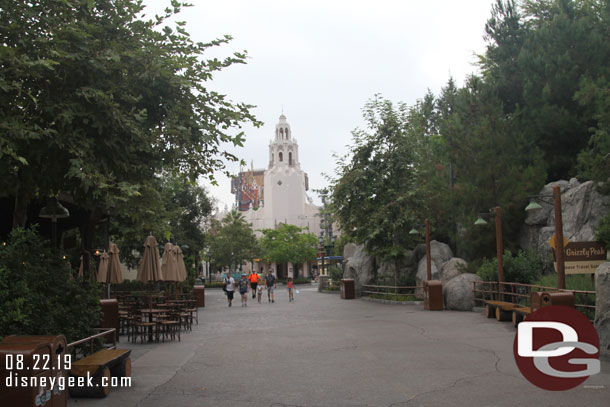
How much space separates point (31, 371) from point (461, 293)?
17.1 metres

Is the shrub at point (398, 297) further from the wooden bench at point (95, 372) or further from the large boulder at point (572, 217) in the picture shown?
the wooden bench at point (95, 372)

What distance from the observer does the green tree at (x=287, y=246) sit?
80.4m

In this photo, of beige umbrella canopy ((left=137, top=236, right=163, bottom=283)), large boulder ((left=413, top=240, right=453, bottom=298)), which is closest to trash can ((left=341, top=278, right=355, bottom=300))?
large boulder ((left=413, top=240, right=453, bottom=298))

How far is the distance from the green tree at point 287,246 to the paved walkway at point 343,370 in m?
64.4

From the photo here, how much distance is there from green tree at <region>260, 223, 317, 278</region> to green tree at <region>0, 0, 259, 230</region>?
7050 cm

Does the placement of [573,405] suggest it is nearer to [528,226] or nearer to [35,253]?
[35,253]

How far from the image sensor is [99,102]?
26.5 ft

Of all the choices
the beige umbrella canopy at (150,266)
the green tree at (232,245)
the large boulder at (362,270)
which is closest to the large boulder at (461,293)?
the beige umbrella canopy at (150,266)

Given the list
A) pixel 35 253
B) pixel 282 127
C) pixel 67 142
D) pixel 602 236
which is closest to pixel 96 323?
pixel 35 253

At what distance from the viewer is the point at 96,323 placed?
351 inches

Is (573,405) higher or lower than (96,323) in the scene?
lower

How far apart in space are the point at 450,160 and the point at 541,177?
14.7 ft

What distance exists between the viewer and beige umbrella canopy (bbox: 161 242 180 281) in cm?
1909

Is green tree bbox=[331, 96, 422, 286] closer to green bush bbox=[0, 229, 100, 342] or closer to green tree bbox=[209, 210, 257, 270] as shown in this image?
green bush bbox=[0, 229, 100, 342]
